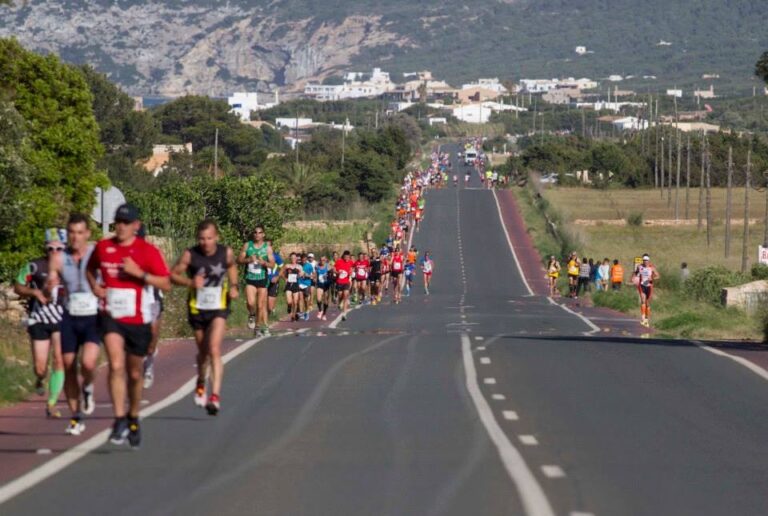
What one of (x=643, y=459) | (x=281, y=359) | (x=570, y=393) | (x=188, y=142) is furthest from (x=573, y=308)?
(x=188, y=142)

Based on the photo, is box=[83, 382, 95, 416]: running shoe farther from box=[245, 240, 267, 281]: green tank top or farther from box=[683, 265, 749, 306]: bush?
box=[683, 265, 749, 306]: bush

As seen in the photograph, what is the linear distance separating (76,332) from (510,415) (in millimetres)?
4429

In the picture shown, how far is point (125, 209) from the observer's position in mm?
13414

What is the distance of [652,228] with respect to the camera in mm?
102250

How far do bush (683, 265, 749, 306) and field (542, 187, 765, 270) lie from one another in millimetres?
8317

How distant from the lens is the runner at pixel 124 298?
1345 cm

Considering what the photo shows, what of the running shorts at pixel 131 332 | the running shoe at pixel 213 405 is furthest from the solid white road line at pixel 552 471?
the running shoe at pixel 213 405

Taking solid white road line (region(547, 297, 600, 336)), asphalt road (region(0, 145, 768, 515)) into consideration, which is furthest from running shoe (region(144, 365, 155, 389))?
solid white road line (region(547, 297, 600, 336))

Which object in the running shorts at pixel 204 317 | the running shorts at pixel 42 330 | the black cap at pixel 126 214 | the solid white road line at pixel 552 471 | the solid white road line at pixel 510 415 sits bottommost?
the solid white road line at pixel 510 415

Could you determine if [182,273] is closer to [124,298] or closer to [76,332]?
[76,332]

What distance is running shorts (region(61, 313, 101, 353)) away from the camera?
579 inches

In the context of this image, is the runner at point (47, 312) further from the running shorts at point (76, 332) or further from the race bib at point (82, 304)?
the race bib at point (82, 304)

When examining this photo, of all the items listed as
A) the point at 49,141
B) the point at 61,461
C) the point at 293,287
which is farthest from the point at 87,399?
the point at 49,141

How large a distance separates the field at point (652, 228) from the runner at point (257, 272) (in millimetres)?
40231
